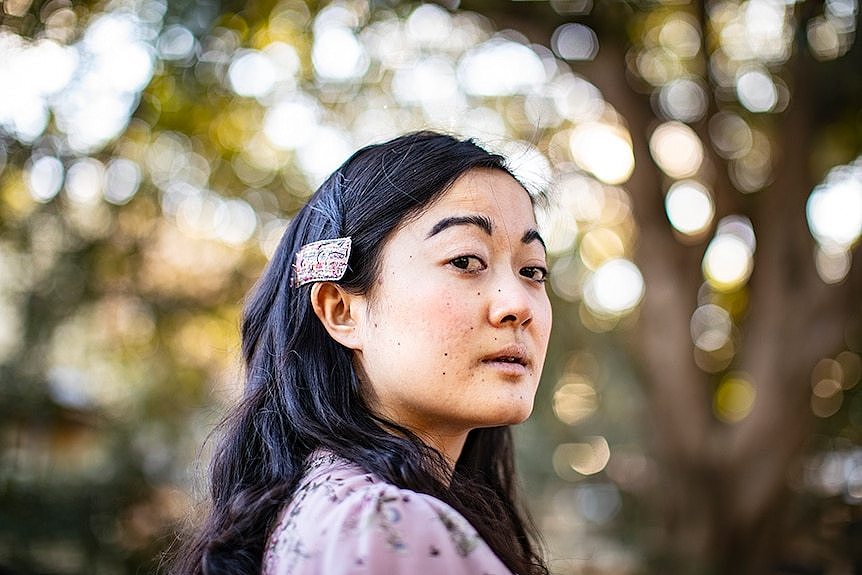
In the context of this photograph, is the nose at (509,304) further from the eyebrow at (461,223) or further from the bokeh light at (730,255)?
the bokeh light at (730,255)

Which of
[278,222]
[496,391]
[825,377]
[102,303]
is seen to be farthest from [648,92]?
[496,391]

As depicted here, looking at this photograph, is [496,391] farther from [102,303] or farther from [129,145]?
[102,303]

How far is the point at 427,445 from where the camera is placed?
1793mm

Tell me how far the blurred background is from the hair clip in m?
2.76

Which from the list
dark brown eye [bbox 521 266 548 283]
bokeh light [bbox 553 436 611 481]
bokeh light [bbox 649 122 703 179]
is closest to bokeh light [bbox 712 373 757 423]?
bokeh light [bbox 649 122 703 179]

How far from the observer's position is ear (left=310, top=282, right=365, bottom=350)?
186 cm

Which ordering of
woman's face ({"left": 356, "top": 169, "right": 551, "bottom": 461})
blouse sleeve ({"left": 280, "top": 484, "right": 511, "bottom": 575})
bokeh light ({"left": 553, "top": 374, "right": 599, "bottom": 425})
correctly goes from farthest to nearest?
bokeh light ({"left": 553, "top": 374, "right": 599, "bottom": 425}) → woman's face ({"left": 356, "top": 169, "right": 551, "bottom": 461}) → blouse sleeve ({"left": 280, "top": 484, "right": 511, "bottom": 575})

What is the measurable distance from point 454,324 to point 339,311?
0.98 feet

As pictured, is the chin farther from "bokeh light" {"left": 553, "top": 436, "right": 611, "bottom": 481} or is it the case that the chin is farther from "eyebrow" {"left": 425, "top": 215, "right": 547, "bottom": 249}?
"bokeh light" {"left": 553, "top": 436, "right": 611, "bottom": 481}

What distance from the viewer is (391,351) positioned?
69.7 inches

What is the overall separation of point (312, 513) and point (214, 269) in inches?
291

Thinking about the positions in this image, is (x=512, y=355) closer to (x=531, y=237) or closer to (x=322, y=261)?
(x=531, y=237)

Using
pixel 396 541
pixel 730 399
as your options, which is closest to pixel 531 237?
pixel 396 541

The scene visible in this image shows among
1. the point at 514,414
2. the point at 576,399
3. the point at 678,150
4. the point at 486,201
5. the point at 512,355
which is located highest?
the point at 678,150
